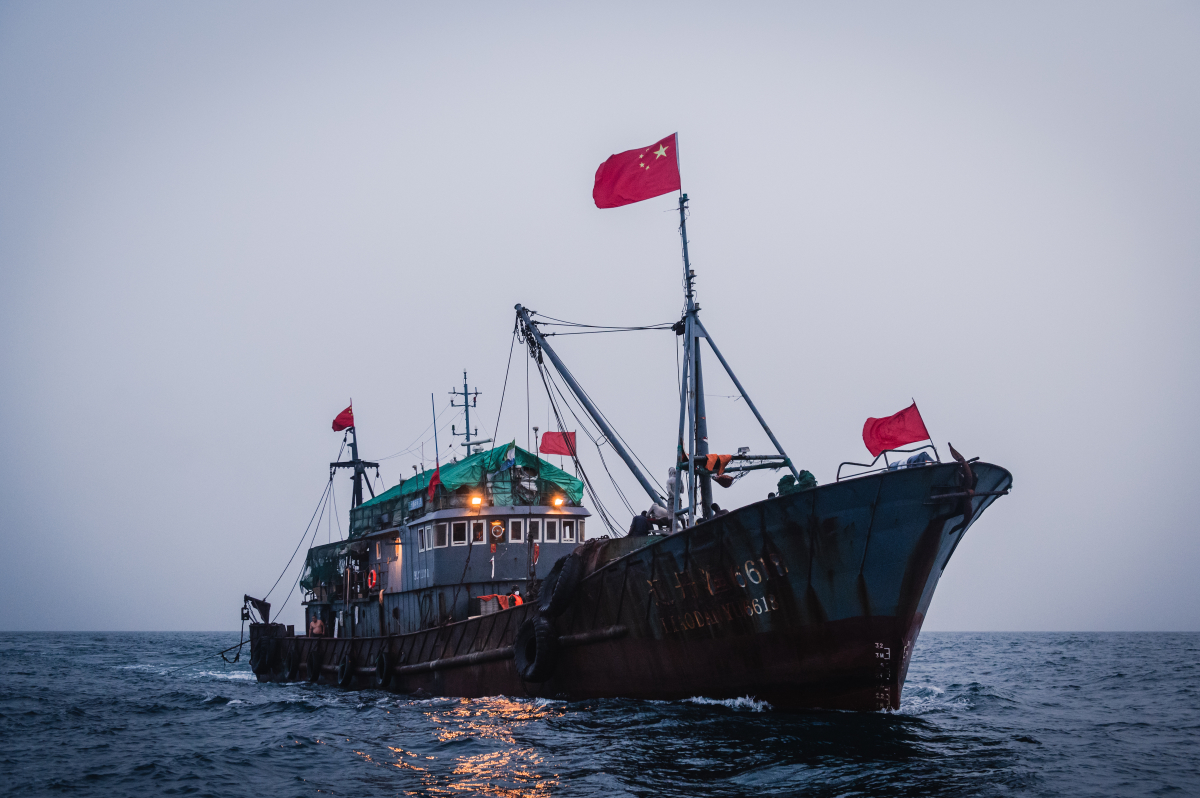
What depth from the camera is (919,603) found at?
15.9m

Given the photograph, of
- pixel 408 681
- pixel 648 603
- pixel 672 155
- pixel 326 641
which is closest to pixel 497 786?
pixel 648 603

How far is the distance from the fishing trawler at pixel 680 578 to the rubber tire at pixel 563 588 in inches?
1.4

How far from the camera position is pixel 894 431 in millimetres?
15727

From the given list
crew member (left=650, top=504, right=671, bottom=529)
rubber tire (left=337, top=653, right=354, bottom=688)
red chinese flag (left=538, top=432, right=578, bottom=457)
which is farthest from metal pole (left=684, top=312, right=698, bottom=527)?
rubber tire (left=337, top=653, right=354, bottom=688)

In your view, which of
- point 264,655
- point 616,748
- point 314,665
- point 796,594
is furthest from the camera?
point 264,655

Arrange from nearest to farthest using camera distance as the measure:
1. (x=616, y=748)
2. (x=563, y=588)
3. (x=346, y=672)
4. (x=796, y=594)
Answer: (x=616, y=748) → (x=796, y=594) → (x=563, y=588) → (x=346, y=672)

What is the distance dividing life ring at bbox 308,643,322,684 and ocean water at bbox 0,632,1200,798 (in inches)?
389

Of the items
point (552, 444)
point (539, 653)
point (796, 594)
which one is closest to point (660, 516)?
point (539, 653)

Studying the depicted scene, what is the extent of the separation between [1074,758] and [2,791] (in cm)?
1627

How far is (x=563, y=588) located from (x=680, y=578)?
368 cm

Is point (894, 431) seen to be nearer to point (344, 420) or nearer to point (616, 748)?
point (616, 748)

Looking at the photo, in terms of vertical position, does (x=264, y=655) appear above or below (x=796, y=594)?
below

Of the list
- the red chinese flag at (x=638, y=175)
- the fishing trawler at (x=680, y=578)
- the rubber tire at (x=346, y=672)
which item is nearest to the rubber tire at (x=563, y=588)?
the fishing trawler at (x=680, y=578)

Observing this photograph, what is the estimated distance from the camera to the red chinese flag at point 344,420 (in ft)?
128
